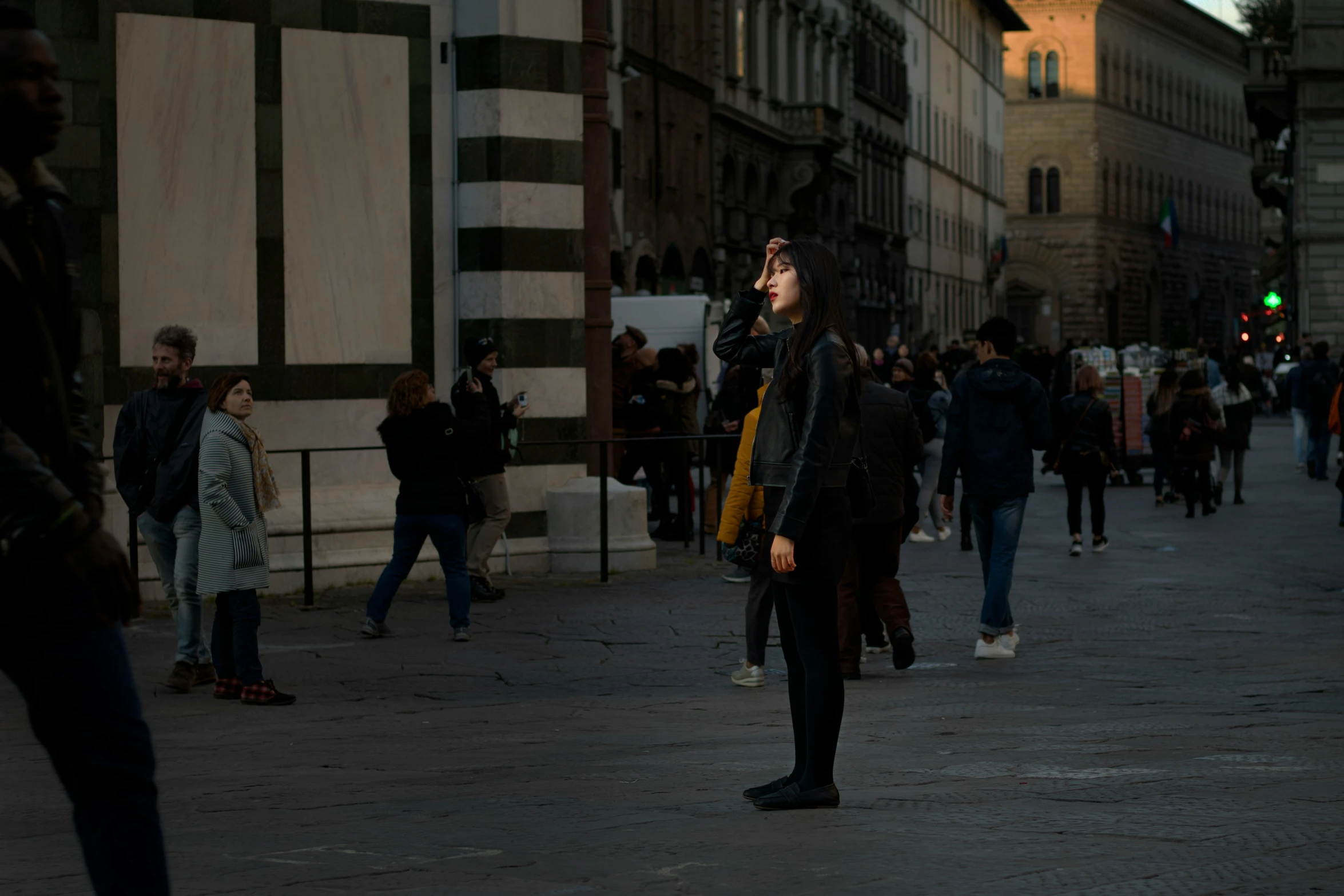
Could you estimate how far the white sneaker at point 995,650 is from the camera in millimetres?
11359

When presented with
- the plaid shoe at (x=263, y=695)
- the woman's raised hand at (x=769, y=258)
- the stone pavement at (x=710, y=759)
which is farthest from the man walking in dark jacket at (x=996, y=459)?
the woman's raised hand at (x=769, y=258)

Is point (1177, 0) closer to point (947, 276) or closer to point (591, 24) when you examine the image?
point (947, 276)

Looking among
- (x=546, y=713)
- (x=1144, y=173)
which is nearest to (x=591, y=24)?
(x=546, y=713)

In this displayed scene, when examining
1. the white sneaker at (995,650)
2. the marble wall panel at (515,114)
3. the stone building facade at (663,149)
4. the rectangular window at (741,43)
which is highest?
the rectangular window at (741,43)

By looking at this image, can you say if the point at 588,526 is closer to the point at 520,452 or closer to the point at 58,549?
the point at 520,452

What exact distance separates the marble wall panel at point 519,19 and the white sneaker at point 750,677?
22.3 ft

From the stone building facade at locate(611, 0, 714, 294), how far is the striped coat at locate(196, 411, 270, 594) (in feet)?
93.3

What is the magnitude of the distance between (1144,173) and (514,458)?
103609 mm

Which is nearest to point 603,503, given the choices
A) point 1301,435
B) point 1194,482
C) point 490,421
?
point 490,421

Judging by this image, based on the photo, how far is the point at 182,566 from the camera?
33.1ft

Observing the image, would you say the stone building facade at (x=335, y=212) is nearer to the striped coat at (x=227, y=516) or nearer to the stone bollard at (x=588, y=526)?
the stone bollard at (x=588, y=526)

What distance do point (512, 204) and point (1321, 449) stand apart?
16.4 m

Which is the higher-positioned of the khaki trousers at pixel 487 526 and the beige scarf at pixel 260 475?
the beige scarf at pixel 260 475

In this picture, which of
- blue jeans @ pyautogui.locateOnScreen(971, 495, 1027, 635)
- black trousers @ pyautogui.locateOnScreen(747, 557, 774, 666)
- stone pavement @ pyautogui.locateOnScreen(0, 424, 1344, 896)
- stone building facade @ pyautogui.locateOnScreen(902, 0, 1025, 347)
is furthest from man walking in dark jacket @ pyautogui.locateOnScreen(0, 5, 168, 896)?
stone building facade @ pyautogui.locateOnScreen(902, 0, 1025, 347)
